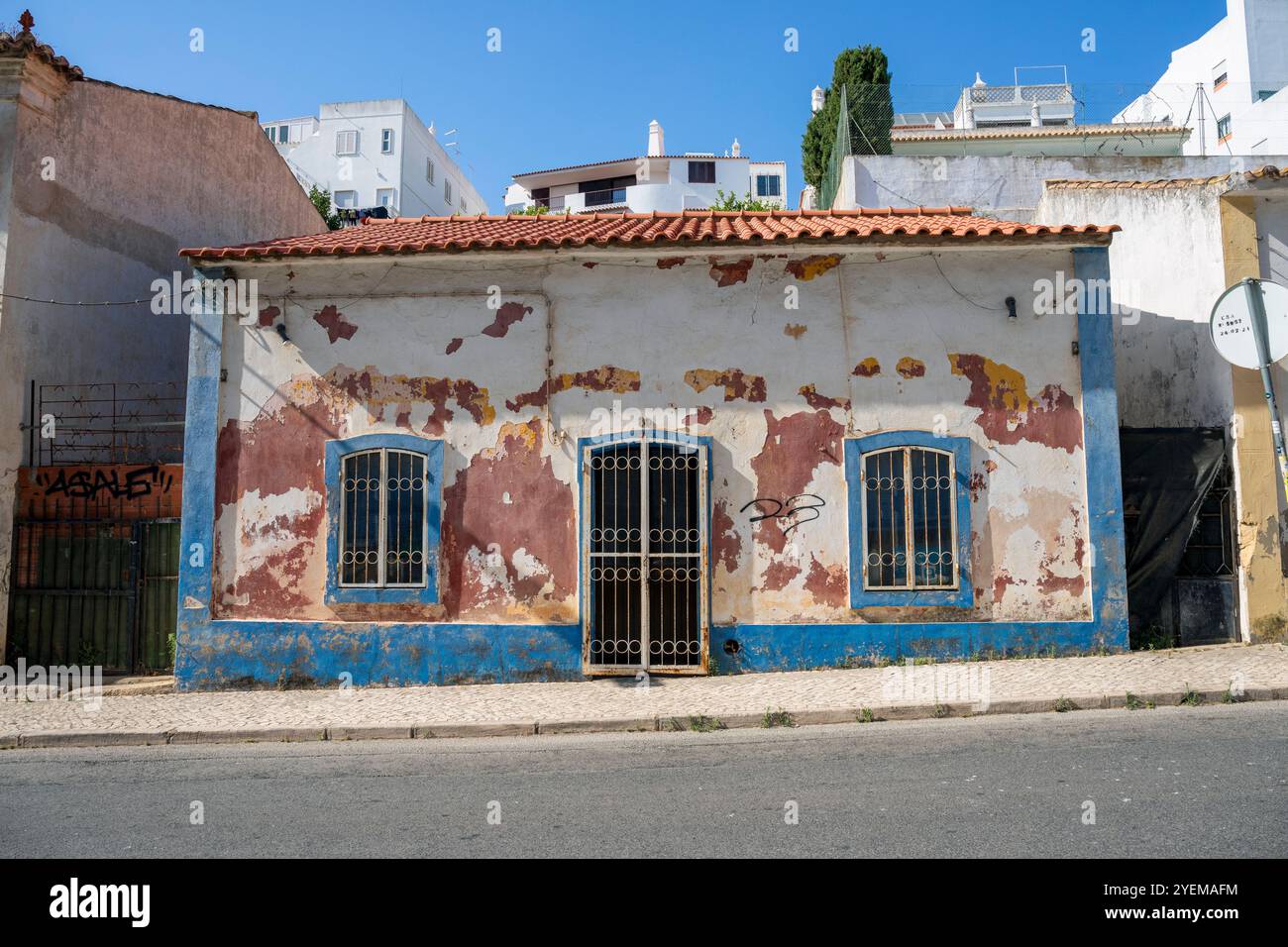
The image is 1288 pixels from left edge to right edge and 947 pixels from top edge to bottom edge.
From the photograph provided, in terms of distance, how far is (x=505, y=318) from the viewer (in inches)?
390

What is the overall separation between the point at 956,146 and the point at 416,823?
75.3 ft

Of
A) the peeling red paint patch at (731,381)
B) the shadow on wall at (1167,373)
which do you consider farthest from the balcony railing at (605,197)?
the peeling red paint patch at (731,381)

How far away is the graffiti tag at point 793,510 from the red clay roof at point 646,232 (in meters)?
2.62

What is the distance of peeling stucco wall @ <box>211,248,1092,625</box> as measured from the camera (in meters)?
9.54

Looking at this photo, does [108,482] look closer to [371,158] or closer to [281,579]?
[281,579]

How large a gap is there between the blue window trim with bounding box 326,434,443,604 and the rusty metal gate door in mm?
1579

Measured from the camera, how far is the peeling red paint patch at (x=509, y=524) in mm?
9711

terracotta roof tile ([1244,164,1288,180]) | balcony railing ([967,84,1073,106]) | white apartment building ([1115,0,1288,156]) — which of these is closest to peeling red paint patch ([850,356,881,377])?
terracotta roof tile ([1244,164,1288,180])

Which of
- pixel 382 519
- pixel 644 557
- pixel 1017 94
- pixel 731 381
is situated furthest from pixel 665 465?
pixel 1017 94

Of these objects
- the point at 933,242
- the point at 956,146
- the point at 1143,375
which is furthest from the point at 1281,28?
the point at 933,242

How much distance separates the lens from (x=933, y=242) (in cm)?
948

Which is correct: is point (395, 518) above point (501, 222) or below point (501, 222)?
below

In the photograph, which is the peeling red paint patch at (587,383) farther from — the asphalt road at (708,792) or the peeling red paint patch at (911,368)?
the asphalt road at (708,792)
